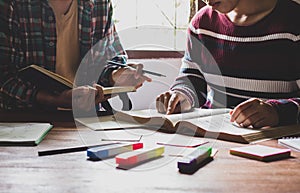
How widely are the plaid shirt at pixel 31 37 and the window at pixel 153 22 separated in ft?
1.84

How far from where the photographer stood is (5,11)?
1538 millimetres

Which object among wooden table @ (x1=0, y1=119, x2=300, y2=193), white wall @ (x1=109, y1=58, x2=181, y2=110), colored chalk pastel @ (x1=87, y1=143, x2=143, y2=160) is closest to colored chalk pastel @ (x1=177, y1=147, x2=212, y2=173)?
wooden table @ (x1=0, y1=119, x2=300, y2=193)

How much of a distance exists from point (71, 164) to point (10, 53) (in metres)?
0.80

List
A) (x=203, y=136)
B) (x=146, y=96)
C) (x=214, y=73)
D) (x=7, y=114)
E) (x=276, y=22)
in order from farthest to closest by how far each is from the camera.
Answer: (x=146, y=96)
(x=214, y=73)
(x=276, y=22)
(x=7, y=114)
(x=203, y=136)

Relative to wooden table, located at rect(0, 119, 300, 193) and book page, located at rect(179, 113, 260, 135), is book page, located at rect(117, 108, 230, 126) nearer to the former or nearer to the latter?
book page, located at rect(179, 113, 260, 135)

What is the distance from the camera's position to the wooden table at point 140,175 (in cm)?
73

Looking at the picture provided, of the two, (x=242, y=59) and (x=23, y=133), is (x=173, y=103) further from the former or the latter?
(x=23, y=133)

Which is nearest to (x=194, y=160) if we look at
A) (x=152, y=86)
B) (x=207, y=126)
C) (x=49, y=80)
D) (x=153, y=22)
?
(x=207, y=126)

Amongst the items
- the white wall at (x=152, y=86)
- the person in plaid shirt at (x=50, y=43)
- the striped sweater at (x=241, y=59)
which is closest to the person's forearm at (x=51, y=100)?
the person in plaid shirt at (x=50, y=43)

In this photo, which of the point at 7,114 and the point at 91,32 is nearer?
the point at 7,114

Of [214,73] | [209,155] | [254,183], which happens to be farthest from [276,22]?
[254,183]

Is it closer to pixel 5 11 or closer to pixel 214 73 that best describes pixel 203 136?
pixel 214 73

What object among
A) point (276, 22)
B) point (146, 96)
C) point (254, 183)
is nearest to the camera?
point (254, 183)

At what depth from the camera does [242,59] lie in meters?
1.55
